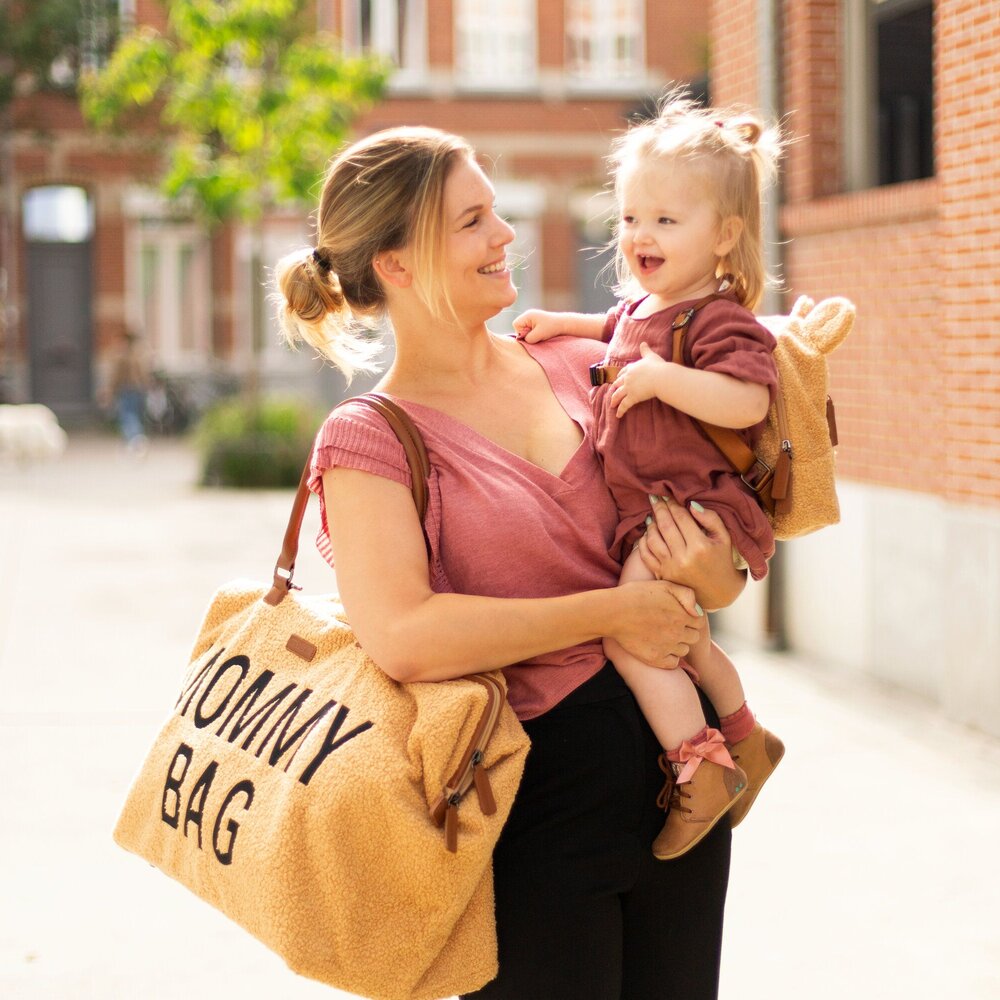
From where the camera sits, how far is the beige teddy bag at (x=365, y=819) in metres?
2.25

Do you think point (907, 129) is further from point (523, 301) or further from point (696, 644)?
point (523, 301)

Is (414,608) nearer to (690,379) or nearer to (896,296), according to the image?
(690,379)

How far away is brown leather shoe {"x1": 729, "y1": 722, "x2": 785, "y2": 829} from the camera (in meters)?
2.69

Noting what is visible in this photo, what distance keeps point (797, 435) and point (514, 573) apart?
493 mm

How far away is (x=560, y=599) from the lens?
7.70 feet

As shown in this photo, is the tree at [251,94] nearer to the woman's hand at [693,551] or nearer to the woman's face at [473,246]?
the woman's face at [473,246]

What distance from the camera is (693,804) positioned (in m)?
2.46

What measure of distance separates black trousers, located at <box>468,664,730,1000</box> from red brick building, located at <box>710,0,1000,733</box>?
Result: 443 cm

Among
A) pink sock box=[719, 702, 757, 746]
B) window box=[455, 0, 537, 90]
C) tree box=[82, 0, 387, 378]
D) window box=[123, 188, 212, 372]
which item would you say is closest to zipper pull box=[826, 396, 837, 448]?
pink sock box=[719, 702, 757, 746]

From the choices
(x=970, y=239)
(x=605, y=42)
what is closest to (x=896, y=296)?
(x=970, y=239)

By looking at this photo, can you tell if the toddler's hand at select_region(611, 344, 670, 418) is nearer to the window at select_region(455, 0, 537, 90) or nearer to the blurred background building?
the blurred background building

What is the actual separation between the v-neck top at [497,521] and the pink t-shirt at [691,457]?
0.07 m

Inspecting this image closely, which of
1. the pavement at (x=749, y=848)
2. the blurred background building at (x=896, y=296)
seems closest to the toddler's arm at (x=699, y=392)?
the blurred background building at (x=896, y=296)

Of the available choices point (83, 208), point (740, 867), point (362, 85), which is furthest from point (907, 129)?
point (83, 208)
